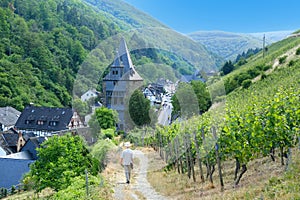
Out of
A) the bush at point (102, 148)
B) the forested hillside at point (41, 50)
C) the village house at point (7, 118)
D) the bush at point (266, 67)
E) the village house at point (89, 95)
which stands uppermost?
the forested hillside at point (41, 50)

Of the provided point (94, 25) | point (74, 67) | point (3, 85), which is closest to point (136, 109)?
point (3, 85)

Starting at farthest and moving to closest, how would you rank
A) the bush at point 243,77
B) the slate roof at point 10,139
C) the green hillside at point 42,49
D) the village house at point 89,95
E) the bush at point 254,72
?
the green hillside at point 42,49, the slate roof at point 10,139, the bush at point 254,72, the bush at point 243,77, the village house at point 89,95

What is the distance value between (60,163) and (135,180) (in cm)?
658

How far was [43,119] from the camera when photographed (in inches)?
1812

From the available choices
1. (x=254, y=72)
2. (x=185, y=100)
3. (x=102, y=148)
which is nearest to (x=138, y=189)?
(x=102, y=148)

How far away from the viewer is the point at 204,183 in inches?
392

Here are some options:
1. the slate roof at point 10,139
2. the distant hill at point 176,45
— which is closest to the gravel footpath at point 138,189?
the distant hill at point 176,45

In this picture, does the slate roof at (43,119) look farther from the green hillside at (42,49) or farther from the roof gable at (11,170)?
the roof gable at (11,170)

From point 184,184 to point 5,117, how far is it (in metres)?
46.1

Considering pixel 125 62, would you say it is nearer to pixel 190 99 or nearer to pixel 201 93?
pixel 190 99

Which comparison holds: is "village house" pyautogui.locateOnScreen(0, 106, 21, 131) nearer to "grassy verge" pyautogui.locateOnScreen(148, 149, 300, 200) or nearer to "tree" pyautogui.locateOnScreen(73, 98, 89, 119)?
"grassy verge" pyautogui.locateOnScreen(148, 149, 300, 200)

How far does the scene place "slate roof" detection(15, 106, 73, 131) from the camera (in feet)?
146

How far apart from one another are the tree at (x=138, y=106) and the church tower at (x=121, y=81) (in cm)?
13

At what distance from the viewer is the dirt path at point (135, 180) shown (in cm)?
886
